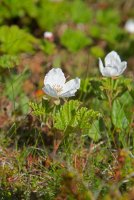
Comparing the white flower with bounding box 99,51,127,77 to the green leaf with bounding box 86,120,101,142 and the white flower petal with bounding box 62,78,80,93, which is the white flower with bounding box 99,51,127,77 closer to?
the white flower petal with bounding box 62,78,80,93

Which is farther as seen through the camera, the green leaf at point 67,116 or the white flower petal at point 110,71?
the white flower petal at point 110,71

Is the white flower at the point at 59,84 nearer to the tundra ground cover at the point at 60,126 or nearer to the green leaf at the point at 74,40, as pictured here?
the tundra ground cover at the point at 60,126

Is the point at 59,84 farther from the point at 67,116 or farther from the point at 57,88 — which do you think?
the point at 67,116

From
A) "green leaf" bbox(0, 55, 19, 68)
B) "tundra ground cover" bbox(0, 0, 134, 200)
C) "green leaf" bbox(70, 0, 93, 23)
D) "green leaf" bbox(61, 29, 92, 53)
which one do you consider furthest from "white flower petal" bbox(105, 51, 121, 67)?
"green leaf" bbox(70, 0, 93, 23)

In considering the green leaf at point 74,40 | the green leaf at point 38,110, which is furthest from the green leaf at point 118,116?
the green leaf at point 74,40

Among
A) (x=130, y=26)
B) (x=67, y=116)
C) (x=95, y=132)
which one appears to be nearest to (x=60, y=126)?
(x=67, y=116)

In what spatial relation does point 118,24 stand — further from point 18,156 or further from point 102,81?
point 18,156
